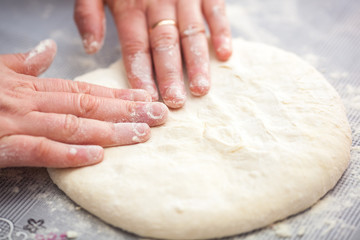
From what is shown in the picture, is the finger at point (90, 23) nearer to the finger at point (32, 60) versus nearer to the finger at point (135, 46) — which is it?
the finger at point (135, 46)

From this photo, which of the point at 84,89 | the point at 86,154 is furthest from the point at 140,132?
the point at 84,89

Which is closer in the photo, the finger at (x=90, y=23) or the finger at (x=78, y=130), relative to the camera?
the finger at (x=78, y=130)

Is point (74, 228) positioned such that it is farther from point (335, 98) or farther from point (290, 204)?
point (335, 98)

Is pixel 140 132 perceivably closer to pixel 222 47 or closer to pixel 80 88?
pixel 80 88

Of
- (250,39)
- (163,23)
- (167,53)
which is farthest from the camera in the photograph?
(250,39)

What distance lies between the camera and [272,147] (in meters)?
1.28

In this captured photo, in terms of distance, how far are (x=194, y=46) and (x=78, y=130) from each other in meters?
0.72

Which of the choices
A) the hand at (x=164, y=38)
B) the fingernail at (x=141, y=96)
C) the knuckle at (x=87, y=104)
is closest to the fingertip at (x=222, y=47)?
the hand at (x=164, y=38)

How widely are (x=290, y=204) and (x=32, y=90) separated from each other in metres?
→ 1.06

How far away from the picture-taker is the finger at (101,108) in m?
1.35

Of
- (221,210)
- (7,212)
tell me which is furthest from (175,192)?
(7,212)

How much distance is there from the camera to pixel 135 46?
172cm

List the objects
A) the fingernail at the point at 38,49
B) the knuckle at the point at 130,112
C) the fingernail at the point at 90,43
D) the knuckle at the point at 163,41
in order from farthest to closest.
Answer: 1. the fingernail at the point at 90,43
2. the knuckle at the point at 163,41
3. the fingernail at the point at 38,49
4. the knuckle at the point at 130,112

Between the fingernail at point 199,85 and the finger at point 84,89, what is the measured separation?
0.69ft
